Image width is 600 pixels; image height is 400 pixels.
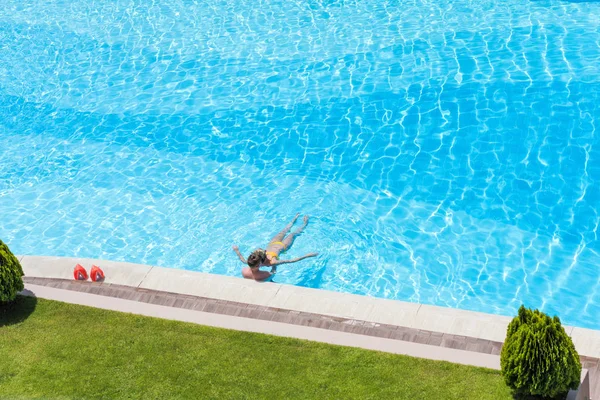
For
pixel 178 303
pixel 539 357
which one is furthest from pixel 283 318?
pixel 539 357

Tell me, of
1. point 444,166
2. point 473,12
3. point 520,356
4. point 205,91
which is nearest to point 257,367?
point 520,356

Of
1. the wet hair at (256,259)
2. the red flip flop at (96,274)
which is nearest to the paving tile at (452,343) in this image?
the wet hair at (256,259)

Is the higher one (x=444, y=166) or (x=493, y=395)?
(x=493, y=395)

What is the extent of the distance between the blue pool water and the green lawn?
338 centimetres

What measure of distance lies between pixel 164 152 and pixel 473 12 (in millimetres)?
9581

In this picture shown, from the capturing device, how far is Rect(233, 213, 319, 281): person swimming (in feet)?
47.1

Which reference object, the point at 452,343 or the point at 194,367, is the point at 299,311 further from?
the point at 452,343

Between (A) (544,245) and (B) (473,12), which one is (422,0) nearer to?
(B) (473,12)

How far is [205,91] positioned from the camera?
2167cm

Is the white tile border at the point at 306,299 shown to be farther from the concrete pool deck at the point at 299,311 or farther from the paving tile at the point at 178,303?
the paving tile at the point at 178,303

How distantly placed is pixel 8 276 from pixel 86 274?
149 cm

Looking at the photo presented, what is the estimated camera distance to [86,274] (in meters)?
14.3

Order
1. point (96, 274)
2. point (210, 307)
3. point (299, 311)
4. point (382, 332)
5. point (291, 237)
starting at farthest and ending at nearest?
point (291, 237) < point (96, 274) < point (210, 307) < point (299, 311) < point (382, 332)

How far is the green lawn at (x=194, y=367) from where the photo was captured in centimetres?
1123
